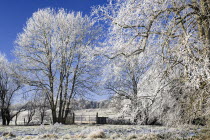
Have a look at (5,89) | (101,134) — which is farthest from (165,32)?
(5,89)

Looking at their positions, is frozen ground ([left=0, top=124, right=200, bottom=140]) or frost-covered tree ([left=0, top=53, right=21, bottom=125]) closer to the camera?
frozen ground ([left=0, top=124, right=200, bottom=140])

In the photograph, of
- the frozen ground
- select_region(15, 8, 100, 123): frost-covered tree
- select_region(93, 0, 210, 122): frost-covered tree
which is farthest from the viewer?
select_region(15, 8, 100, 123): frost-covered tree

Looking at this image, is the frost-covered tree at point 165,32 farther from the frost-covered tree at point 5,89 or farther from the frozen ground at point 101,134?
the frost-covered tree at point 5,89

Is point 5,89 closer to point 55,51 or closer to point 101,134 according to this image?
point 55,51

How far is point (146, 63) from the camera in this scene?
6.91 meters

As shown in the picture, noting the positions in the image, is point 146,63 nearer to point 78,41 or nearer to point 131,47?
point 131,47

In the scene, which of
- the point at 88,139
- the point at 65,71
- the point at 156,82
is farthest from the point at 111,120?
the point at 156,82

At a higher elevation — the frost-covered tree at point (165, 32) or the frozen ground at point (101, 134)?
the frost-covered tree at point (165, 32)

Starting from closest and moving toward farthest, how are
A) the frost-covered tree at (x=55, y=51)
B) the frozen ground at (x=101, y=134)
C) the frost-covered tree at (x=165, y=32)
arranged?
the frost-covered tree at (x=165, y=32) → the frozen ground at (x=101, y=134) → the frost-covered tree at (x=55, y=51)

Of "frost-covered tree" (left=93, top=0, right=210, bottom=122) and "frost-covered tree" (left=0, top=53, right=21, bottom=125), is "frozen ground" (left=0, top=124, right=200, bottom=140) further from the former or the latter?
"frost-covered tree" (left=0, top=53, right=21, bottom=125)

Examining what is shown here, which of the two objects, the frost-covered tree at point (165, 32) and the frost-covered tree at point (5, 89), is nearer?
the frost-covered tree at point (165, 32)

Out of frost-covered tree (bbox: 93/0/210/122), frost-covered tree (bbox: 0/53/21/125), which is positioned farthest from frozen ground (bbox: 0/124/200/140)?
frost-covered tree (bbox: 0/53/21/125)

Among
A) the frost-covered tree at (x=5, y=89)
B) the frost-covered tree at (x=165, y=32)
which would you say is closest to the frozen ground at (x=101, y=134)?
the frost-covered tree at (x=165, y=32)

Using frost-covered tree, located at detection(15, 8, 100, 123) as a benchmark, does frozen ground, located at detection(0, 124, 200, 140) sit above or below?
below
